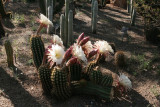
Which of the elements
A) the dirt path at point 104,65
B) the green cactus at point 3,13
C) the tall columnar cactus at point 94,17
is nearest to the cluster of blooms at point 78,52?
the dirt path at point 104,65

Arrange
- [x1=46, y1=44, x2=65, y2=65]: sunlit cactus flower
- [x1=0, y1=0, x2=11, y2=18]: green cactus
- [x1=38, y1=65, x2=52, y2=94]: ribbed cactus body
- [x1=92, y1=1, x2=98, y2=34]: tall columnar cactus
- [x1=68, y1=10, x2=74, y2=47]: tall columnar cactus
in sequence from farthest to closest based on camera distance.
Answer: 1. [x1=0, y1=0, x2=11, y2=18]: green cactus
2. [x1=92, y1=1, x2=98, y2=34]: tall columnar cactus
3. [x1=68, y1=10, x2=74, y2=47]: tall columnar cactus
4. [x1=38, y1=65, x2=52, y2=94]: ribbed cactus body
5. [x1=46, y1=44, x2=65, y2=65]: sunlit cactus flower

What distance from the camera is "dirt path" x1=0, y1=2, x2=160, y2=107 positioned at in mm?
3740

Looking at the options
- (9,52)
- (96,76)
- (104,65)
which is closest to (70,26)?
(104,65)

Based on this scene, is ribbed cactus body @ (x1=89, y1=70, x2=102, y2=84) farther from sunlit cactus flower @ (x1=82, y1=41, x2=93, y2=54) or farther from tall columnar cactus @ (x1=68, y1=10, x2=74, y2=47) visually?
tall columnar cactus @ (x1=68, y1=10, x2=74, y2=47)

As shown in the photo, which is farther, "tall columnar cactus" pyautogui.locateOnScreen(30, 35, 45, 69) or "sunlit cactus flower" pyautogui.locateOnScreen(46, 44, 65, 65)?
"tall columnar cactus" pyautogui.locateOnScreen(30, 35, 45, 69)

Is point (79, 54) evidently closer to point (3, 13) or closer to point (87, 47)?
point (87, 47)

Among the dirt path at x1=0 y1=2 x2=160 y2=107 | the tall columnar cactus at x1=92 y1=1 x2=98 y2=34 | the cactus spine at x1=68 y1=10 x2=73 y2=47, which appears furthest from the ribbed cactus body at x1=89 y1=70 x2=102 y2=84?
the tall columnar cactus at x1=92 y1=1 x2=98 y2=34

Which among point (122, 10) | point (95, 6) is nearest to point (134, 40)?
point (95, 6)

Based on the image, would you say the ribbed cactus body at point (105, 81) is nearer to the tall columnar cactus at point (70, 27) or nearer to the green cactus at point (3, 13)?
the tall columnar cactus at point (70, 27)

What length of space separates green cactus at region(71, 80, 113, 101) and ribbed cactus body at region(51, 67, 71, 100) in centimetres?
15

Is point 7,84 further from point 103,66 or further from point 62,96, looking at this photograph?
point 103,66

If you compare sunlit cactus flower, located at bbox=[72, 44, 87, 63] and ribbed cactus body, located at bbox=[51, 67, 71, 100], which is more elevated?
sunlit cactus flower, located at bbox=[72, 44, 87, 63]

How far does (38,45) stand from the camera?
3949mm

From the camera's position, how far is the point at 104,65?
16.4 ft
